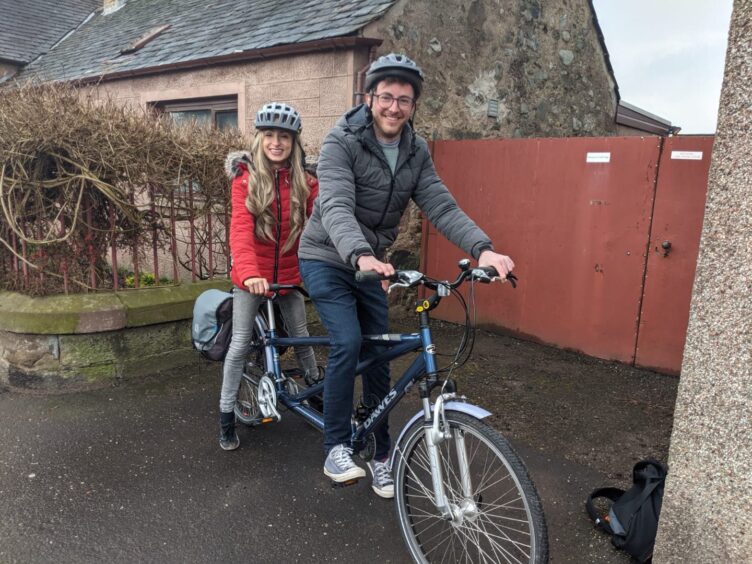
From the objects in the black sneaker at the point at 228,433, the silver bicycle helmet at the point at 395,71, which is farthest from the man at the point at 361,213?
the black sneaker at the point at 228,433

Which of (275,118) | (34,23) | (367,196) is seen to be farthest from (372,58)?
(34,23)

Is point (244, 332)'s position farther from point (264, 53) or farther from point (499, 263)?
point (264, 53)

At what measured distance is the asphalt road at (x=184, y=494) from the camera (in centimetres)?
269

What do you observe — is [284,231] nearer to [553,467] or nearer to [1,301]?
[553,467]

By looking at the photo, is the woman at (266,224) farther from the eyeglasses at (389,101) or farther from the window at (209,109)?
the window at (209,109)

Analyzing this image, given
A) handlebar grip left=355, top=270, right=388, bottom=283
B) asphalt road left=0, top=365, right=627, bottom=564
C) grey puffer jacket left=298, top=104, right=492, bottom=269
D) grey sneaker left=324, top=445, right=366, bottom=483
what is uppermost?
grey puffer jacket left=298, top=104, right=492, bottom=269

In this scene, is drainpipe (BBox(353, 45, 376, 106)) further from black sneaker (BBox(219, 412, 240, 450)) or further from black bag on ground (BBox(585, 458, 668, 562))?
black bag on ground (BBox(585, 458, 668, 562))

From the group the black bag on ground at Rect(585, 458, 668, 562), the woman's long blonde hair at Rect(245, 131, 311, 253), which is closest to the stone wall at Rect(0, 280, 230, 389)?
the woman's long blonde hair at Rect(245, 131, 311, 253)

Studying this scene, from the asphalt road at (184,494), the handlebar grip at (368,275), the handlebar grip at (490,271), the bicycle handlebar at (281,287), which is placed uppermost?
the handlebar grip at (490,271)

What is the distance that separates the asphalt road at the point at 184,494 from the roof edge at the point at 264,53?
325 cm

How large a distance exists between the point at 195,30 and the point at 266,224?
7734mm

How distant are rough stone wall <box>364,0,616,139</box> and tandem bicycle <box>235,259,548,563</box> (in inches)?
185

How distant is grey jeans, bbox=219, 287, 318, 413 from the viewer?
11.4ft

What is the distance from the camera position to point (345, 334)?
107 inches
